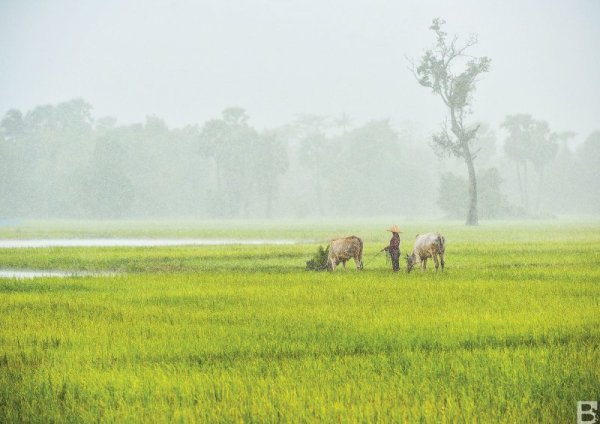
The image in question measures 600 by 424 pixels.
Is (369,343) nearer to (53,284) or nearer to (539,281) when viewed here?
(539,281)

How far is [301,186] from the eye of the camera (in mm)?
149875

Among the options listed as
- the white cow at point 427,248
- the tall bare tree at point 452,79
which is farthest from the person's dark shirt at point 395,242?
the tall bare tree at point 452,79

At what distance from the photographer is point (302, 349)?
11227mm

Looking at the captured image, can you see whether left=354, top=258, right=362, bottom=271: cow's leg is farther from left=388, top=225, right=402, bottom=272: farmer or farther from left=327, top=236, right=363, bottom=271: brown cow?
left=388, top=225, right=402, bottom=272: farmer

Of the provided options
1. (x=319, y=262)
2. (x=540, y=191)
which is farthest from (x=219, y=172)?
(x=319, y=262)

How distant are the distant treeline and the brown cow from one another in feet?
294

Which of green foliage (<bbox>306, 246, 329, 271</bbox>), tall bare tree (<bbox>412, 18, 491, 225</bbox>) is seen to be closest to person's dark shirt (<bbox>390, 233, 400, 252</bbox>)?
green foliage (<bbox>306, 246, 329, 271</bbox>)

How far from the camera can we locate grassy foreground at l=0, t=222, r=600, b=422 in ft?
Result: 27.0

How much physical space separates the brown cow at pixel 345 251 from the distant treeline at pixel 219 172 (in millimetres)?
89536

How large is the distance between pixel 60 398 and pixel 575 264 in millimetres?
21513

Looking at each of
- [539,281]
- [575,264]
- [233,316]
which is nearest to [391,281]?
[539,281]

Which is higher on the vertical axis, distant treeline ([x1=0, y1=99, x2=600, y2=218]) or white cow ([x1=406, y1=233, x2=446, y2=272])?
distant treeline ([x1=0, y1=99, x2=600, y2=218])

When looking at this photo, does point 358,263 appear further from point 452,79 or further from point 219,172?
point 219,172
